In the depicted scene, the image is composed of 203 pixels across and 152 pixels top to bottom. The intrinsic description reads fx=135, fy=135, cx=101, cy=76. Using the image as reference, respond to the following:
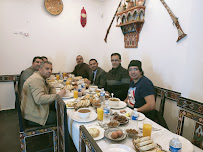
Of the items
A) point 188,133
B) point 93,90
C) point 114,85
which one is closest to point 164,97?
point 188,133

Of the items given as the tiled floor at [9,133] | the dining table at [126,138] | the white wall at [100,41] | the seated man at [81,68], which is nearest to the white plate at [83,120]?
the dining table at [126,138]

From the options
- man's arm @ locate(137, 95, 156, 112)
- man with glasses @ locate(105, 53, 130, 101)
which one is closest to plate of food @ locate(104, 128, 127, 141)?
man's arm @ locate(137, 95, 156, 112)

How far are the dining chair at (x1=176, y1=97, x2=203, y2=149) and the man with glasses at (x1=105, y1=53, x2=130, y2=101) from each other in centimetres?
89

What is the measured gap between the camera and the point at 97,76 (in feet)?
9.89

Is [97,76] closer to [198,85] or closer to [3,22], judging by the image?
[198,85]

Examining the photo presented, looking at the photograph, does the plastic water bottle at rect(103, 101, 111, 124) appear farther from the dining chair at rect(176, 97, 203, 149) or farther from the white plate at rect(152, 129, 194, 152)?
the dining chair at rect(176, 97, 203, 149)

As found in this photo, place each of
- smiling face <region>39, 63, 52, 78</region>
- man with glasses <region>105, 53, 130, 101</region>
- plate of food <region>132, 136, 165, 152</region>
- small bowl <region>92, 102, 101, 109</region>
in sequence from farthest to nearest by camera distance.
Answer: man with glasses <region>105, 53, 130, 101</region>
smiling face <region>39, 63, 52, 78</region>
small bowl <region>92, 102, 101, 109</region>
plate of food <region>132, 136, 165, 152</region>

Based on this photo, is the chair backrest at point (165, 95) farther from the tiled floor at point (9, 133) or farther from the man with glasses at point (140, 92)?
the tiled floor at point (9, 133)

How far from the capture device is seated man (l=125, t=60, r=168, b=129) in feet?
5.40

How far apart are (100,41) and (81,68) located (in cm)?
116

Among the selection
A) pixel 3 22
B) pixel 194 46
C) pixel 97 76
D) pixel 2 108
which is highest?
pixel 3 22

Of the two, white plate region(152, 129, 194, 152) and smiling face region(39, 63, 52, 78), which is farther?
smiling face region(39, 63, 52, 78)

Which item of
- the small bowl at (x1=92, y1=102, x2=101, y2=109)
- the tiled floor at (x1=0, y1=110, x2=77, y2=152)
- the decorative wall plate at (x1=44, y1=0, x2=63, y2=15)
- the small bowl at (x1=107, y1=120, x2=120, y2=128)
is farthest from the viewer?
the decorative wall plate at (x1=44, y1=0, x2=63, y2=15)

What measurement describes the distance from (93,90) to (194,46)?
1.49 metres
